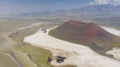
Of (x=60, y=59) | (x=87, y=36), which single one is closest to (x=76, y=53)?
(x=60, y=59)

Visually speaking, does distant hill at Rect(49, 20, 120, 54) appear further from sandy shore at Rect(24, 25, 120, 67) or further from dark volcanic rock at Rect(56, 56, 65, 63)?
dark volcanic rock at Rect(56, 56, 65, 63)

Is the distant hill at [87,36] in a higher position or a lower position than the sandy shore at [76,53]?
higher

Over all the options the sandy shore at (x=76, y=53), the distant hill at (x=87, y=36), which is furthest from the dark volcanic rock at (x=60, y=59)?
the distant hill at (x=87, y=36)

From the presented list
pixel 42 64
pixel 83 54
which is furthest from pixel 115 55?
pixel 42 64

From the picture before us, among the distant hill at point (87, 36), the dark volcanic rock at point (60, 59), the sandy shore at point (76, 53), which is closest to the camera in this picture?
the sandy shore at point (76, 53)

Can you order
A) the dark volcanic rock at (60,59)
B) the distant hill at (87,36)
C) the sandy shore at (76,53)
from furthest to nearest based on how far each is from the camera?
1. the distant hill at (87,36)
2. the dark volcanic rock at (60,59)
3. the sandy shore at (76,53)

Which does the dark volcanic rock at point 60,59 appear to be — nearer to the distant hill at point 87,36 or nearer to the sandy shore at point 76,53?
the sandy shore at point 76,53

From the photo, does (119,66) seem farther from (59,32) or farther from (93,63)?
(59,32)

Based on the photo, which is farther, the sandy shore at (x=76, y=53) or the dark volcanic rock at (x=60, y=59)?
the dark volcanic rock at (x=60, y=59)
